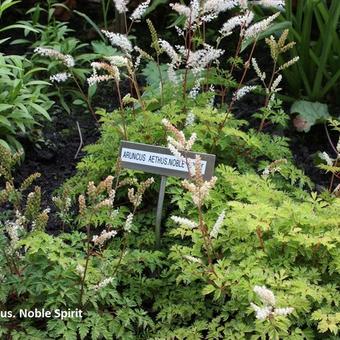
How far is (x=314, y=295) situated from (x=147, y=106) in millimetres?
1585

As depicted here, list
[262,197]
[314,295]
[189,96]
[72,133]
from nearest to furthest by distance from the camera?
[314,295], [262,197], [189,96], [72,133]

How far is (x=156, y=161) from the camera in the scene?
2828 millimetres

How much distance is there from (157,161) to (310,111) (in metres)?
1.97

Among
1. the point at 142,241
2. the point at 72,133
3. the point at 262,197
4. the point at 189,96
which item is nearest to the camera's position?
the point at 262,197

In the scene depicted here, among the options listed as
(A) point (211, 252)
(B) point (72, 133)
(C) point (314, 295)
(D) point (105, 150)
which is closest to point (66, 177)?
(B) point (72, 133)

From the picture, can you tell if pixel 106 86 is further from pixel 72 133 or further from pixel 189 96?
pixel 189 96

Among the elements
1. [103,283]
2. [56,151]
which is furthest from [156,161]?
[56,151]

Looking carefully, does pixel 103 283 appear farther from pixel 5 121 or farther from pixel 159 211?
pixel 5 121

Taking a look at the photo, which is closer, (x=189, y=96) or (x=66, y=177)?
(x=189, y=96)

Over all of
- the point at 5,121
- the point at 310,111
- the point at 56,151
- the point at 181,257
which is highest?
the point at 181,257

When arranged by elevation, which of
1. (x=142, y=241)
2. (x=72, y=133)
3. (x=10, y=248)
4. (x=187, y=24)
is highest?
(x=187, y=24)

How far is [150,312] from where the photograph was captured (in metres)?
2.85

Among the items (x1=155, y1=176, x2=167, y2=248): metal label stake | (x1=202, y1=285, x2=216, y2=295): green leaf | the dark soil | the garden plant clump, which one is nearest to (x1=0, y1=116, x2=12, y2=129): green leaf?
the dark soil

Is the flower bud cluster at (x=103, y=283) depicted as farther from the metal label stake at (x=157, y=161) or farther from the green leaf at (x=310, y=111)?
the green leaf at (x=310, y=111)
